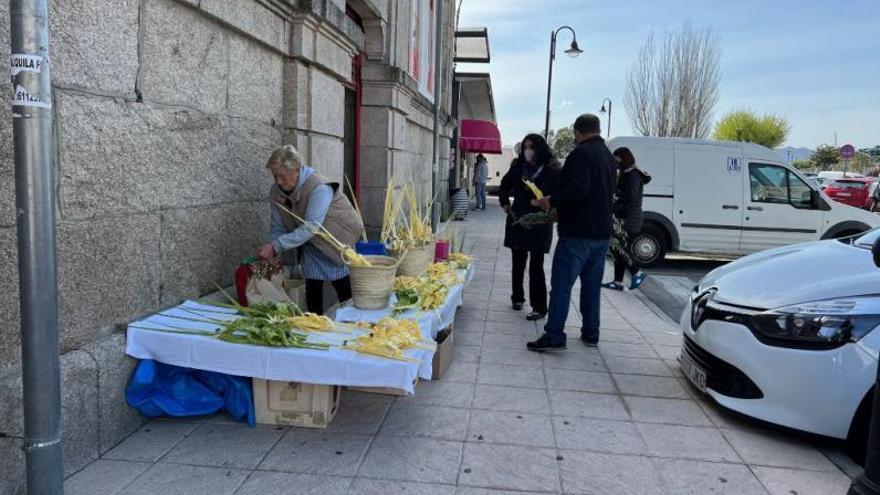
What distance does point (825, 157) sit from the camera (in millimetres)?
57844

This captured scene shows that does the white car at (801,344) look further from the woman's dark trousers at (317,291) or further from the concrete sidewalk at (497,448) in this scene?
the woman's dark trousers at (317,291)

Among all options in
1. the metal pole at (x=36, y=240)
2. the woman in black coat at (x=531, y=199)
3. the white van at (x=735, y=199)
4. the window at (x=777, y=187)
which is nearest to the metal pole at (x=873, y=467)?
the metal pole at (x=36, y=240)

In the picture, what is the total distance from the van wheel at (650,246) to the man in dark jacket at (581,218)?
20.6 feet

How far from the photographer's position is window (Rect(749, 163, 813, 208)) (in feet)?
36.6

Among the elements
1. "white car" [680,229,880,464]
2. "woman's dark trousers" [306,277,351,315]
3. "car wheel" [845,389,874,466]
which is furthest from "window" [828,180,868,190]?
"woman's dark trousers" [306,277,351,315]

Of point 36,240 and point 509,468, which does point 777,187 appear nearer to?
point 509,468

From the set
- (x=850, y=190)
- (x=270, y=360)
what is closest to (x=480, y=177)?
(x=850, y=190)

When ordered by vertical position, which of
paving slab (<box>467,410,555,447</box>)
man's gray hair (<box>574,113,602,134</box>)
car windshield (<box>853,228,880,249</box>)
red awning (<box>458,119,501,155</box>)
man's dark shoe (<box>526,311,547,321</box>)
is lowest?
paving slab (<box>467,410,555,447</box>)

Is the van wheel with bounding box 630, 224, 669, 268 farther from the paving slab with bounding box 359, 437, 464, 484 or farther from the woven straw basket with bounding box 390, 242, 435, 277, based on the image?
the paving slab with bounding box 359, 437, 464, 484

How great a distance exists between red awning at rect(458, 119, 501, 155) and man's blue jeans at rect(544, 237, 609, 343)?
2002cm

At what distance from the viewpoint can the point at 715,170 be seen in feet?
36.5

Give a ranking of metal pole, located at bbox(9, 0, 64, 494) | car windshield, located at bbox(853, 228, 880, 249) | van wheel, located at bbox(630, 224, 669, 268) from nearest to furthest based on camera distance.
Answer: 1. metal pole, located at bbox(9, 0, 64, 494)
2. car windshield, located at bbox(853, 228, 880, 249)
3. van wheel, located at bbox(630, 224, 669, 268)

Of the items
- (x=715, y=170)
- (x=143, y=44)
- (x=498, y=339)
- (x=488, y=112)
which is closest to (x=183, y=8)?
(x=143, y=44)

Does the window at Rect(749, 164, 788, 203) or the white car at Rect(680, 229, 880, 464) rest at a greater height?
the window at Rect(749, 164, 788, 203)
